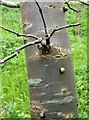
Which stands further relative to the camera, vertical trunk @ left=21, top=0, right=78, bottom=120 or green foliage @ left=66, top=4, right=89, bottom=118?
green foliage @ left=66, top=4, right=89, bottom=118

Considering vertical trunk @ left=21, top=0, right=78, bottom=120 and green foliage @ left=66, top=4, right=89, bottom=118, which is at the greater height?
vertical trunk @ left=21, top=0, right=78, bottom=120

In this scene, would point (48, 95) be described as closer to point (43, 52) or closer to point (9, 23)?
point (43, 52)

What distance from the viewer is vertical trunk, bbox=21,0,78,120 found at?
780mm

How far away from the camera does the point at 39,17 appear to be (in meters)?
0.80

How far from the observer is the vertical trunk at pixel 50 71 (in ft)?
2.56

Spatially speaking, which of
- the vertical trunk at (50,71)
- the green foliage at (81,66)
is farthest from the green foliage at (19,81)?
the vertical trunk at (50,71)

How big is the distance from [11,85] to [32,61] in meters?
2.13

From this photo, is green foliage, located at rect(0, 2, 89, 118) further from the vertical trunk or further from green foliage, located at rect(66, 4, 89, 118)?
the vertical trunk

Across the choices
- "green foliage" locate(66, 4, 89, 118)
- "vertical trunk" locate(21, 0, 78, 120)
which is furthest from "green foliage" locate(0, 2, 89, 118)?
"vertical trunk" locate(21, 0, 78, 120)

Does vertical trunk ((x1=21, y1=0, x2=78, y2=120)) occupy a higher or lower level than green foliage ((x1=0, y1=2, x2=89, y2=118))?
higher

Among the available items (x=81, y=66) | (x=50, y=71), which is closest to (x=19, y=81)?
(x=81, y=66)

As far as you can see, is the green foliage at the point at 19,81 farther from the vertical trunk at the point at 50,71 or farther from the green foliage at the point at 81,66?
the vertical trunk at the point at 50,71

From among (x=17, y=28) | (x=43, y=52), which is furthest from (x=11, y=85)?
(x=43, y=52)

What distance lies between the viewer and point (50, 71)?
0.78 meters
